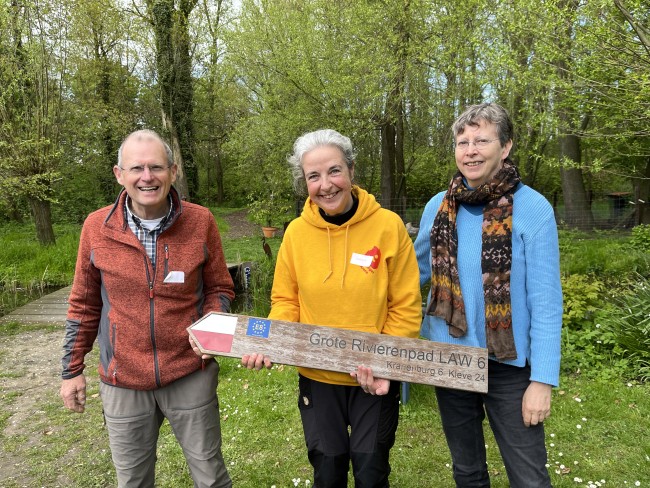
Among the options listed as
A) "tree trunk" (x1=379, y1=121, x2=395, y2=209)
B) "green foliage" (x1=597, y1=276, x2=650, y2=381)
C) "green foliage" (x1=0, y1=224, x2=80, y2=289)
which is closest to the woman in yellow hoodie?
"green foliage" (x1=597, y1=276, x2=650, y2=381)

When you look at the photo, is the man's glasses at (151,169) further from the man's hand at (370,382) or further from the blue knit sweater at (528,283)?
the blue knit sweater at (528,283)

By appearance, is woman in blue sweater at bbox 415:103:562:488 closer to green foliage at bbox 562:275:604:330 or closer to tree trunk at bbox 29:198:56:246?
green foliage at bbox 562:275:604:330

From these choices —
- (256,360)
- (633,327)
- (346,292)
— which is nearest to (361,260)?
(346,292)

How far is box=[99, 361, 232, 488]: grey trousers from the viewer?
2.11 metres

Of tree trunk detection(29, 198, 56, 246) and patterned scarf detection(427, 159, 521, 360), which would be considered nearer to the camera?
patterned scarf detection(427, 159, 521, 360)

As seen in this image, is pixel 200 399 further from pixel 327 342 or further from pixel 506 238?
pixel 506 238

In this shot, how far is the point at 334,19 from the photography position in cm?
909

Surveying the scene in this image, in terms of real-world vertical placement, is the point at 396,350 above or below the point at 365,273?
below

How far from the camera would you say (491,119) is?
1913mm

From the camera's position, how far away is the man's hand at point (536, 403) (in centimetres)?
184

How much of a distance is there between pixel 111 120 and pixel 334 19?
9950 mm

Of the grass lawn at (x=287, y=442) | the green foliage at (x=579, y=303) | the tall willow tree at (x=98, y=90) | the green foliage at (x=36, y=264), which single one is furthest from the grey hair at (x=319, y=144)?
the tall willow tree at (x=98, y=90)

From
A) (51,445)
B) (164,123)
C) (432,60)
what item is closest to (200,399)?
(51,445)

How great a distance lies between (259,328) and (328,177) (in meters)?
0.76
